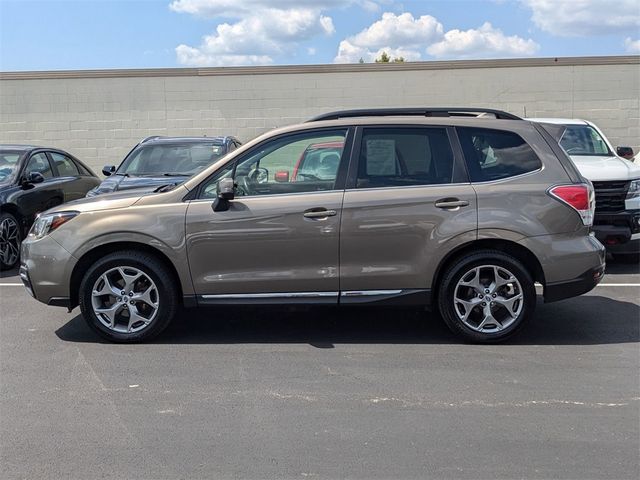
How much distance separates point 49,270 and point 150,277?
85cm

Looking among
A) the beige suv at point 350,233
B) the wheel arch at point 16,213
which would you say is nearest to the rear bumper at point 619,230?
the beige suv at point 350,233

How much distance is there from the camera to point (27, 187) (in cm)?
926

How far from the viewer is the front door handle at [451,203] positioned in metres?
5.41

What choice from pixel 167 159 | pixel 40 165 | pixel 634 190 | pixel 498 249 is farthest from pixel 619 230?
pixel 40 165

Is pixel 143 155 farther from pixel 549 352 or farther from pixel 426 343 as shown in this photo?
pixel 549 352

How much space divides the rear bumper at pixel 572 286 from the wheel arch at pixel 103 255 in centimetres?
302

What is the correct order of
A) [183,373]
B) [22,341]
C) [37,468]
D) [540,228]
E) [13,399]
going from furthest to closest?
[22,341] < [540,228] < [183,373] < [13,399] < [37,468]

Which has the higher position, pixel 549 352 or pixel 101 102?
pixel 101 102

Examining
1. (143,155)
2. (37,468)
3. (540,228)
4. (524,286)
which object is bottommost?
(37,468)

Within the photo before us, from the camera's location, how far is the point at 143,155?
32.8 feet

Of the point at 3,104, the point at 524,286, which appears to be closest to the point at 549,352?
the point at 524,286

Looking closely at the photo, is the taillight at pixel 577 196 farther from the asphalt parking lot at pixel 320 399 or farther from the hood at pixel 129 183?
the hood at pixel 129 183

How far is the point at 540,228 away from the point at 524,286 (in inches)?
19.0

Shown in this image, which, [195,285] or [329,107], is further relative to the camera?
[329,107]
